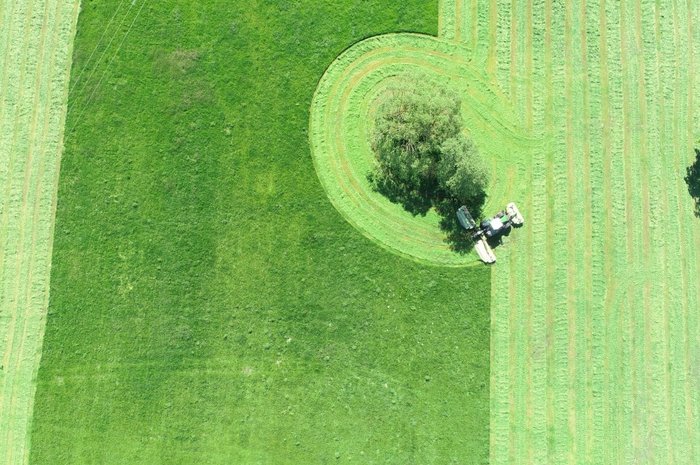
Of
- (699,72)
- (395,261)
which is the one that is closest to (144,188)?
(395,261)

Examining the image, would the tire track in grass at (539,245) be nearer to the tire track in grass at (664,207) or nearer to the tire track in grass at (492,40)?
the tire track in grass at (492,40)

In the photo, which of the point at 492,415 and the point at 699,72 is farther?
the point at 699,72

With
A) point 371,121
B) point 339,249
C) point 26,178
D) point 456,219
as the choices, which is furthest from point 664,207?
point 26,178

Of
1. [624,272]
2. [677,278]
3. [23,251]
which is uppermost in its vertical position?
[624,272]

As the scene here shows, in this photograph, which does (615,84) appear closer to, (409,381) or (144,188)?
(409,381)

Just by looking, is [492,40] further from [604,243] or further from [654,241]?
[654,241]

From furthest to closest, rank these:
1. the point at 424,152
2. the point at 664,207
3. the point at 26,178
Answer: the point at 664,207 → the point at 26,178 → the point at 424,152

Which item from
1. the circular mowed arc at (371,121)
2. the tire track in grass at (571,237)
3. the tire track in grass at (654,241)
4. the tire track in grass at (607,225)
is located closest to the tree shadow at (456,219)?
the circular mowed arc at (371,121)
